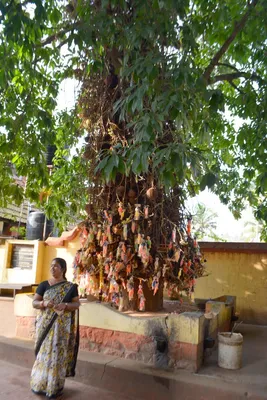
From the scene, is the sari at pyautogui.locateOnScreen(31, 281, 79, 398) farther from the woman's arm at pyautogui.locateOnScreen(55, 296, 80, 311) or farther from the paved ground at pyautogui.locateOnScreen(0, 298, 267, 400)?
the paved ground at pyautogui.locateOnScreen(0, 298, 267, 400)

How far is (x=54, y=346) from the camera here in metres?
3.63

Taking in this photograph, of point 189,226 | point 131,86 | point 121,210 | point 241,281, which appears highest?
point 131,86

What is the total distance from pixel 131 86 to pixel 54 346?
2.72 m

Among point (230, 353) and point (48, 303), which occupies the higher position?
point (48, 303)

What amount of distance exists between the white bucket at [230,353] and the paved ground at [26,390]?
1119mm

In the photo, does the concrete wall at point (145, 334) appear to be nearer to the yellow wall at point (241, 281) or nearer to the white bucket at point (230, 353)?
the white bucket at point (230, 353)

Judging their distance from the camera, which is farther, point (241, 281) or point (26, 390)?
point (241, 281)

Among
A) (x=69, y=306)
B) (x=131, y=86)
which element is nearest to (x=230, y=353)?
(x=69, y=306)

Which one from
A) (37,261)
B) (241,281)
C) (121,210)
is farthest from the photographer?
(37,261)

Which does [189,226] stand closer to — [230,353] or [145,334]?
[145,334]

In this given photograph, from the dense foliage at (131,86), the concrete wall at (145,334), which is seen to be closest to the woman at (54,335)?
the concrete wall at (145,334)

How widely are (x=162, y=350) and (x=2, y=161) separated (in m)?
3.25

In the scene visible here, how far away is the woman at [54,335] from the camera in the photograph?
3.61 meters

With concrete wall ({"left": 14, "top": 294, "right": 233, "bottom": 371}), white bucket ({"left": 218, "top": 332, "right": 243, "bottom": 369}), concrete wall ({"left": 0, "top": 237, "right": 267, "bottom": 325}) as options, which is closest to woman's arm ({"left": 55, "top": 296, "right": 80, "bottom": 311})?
concrete wall ({"left": 14, "top": 294, "right": 233, "bottom": 371})
